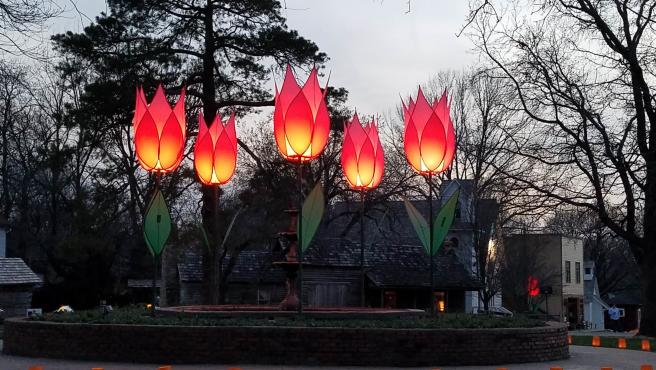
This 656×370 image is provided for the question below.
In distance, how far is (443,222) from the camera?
18938 mm

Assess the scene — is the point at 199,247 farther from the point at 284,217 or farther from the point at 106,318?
A: the point at 106,318

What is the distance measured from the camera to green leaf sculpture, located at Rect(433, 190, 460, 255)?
18.8 m

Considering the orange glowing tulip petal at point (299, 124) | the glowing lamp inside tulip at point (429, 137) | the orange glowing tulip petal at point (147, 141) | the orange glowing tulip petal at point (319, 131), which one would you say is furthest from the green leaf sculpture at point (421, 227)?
the orange glowing tulip petal at point (147, 141)

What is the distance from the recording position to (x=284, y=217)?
3775cm

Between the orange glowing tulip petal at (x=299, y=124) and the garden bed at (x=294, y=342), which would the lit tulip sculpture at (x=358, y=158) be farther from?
the garden bed at (x=294, y=342)

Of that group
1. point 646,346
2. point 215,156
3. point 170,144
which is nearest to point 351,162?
point 215,156

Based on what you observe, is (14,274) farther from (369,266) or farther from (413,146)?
(413,146)

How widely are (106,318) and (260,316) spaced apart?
3137mm

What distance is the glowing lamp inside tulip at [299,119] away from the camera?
1761cm

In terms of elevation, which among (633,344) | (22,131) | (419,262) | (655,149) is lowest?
(633,344)

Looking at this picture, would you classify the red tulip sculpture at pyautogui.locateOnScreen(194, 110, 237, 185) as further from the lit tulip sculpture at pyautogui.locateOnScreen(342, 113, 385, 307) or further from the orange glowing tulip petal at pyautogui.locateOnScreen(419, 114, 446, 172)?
the orange glowing tulip petal at pyautogui.locateOnScreen(419, 114, 446, 172)

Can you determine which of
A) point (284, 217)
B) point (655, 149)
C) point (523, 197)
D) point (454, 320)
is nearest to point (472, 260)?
point (284, 217)

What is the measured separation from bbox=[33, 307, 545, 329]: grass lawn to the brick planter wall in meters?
0.49

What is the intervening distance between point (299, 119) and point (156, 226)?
13.6ft
